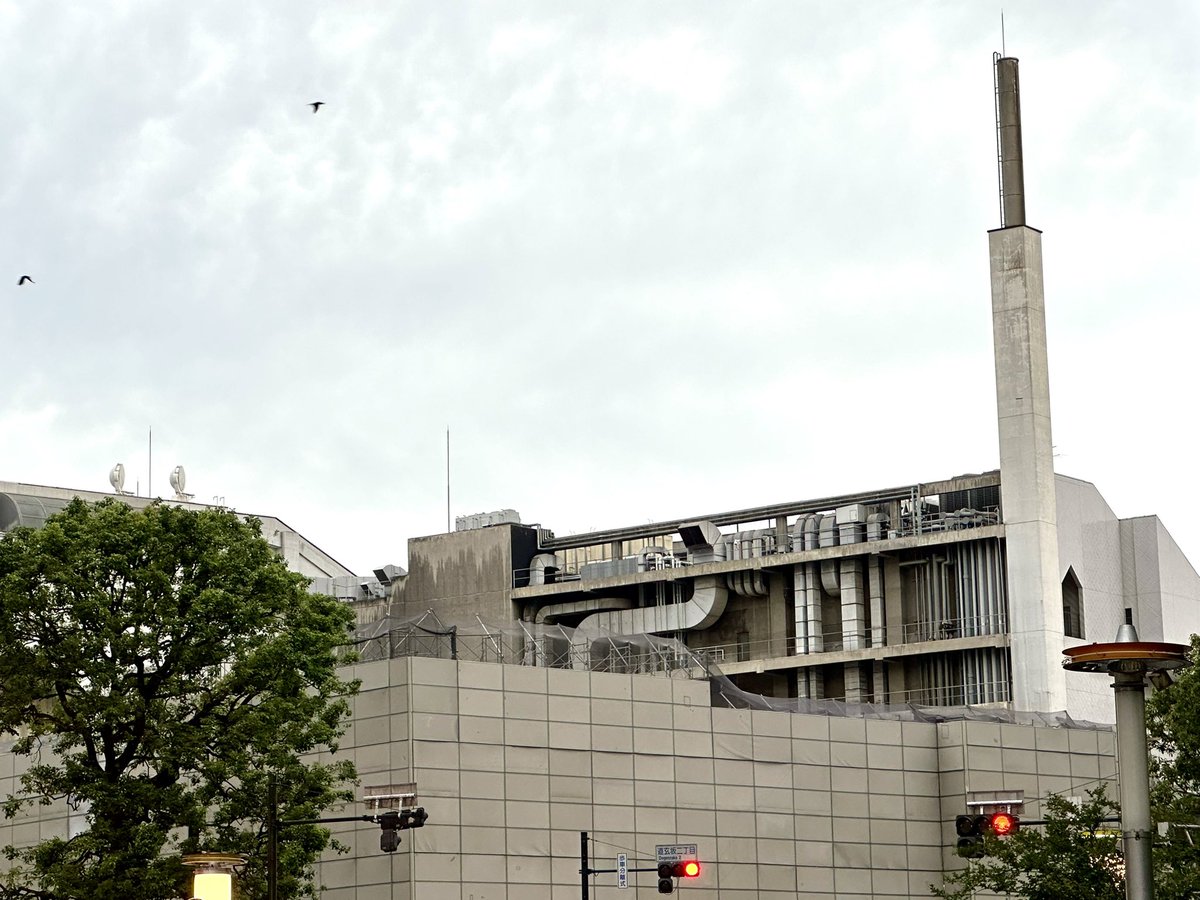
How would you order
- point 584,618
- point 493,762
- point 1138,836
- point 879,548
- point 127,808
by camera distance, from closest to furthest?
point 1138,836, point 127,808, point 493,762, point 879,548, point 584,618

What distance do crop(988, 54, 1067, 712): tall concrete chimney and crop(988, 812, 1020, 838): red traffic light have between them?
51.8 meters

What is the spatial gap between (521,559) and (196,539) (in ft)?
199

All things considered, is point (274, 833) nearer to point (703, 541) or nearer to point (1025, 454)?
point (1025, 454)

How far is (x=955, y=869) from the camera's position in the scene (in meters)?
77.4

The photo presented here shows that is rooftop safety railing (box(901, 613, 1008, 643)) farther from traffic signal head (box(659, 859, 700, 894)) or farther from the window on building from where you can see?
traffic signal head (box(659, 859, 700, 894))

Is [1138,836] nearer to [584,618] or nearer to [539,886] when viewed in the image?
[539,886]

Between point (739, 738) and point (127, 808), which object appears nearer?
point (127, 808)

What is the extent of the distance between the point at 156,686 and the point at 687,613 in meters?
56.1

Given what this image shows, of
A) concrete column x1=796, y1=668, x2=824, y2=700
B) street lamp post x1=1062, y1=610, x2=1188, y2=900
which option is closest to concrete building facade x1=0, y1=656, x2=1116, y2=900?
concrete column x1=796, y1=668, x2=824, y2=700

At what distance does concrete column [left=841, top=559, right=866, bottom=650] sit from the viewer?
101 m

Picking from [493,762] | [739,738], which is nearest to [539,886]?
[493,762]

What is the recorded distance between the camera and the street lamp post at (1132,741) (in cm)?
2658

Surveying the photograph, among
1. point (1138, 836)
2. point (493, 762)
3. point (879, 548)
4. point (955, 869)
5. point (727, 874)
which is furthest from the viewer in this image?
point (879, 548)

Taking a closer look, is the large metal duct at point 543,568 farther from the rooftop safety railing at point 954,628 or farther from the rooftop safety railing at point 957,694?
the rooftop safety railing at point 954,628
